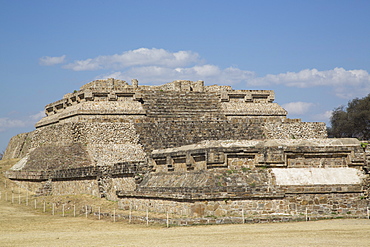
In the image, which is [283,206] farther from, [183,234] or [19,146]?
[19,146]

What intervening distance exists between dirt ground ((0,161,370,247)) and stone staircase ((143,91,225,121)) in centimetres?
1499

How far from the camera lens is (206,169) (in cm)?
2055

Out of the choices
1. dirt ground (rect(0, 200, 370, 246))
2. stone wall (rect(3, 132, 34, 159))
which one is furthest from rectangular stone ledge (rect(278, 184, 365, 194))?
stone wall (rect(3, 132, 34, 159))

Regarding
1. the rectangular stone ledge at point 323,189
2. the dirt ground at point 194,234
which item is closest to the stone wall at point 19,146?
the dirt ground at point 194,234

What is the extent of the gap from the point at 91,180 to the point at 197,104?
1142cm

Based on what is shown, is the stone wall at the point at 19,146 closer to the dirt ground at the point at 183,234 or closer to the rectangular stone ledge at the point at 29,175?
the rectangular stone ledge at the point at 29,175

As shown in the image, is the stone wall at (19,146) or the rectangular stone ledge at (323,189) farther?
the stone wall at (19,146)

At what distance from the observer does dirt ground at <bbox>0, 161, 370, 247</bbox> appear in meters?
14.5

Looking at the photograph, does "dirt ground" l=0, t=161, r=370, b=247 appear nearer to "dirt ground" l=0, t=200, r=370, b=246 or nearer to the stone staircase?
"dirt ground" l=0, t=200, r=370, b=246

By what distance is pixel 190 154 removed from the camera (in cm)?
2166

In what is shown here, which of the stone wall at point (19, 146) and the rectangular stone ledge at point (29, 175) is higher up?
the stone wall at point (19, 146)

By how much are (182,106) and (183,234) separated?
69.5ft

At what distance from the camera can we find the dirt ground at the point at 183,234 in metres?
14.5

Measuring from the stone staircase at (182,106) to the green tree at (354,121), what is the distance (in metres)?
24.1
